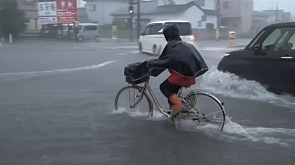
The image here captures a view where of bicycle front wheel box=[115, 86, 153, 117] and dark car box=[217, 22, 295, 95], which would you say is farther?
dark car box=[217, 22, 295, 95]

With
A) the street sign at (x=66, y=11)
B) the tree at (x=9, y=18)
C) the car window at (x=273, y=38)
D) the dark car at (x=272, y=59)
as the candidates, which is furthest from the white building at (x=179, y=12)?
the car window at (x=273, y=38)

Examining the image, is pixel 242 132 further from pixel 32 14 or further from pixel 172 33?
pixel 32 14

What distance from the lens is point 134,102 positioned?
664 centimetres

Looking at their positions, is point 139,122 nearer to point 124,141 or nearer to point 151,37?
point 124,141

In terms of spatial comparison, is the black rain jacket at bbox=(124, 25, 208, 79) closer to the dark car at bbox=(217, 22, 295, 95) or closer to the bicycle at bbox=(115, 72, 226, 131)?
the bicycle at bbox=(115, 72, 226, 131)

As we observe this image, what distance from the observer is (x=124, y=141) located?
5.44 metres

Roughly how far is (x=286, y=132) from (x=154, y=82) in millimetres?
5335

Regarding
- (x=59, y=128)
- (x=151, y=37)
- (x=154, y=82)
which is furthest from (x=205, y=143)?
(x=151, y=37)

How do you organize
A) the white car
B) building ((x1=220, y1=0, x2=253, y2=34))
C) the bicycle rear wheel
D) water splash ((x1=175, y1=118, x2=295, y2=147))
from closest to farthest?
1. water splash ((x1=175, y1=118, x2=295, y2=147))
2. the bicycle rear wheel
3. the white car
4. building ((x1=220, y1=0, x2=253, y2=34))

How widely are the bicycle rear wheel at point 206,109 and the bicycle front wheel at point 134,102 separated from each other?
80 centimetres

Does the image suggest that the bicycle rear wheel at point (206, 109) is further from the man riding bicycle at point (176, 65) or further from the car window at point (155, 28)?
the car window at point (155, 28)

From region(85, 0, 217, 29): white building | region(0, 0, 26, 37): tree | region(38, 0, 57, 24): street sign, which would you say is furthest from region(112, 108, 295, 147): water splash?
region(85, 0, 217, 29): white building

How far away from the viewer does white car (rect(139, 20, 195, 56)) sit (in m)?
19.4

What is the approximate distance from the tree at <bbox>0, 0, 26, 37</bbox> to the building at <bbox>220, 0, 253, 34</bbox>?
1176 inches
